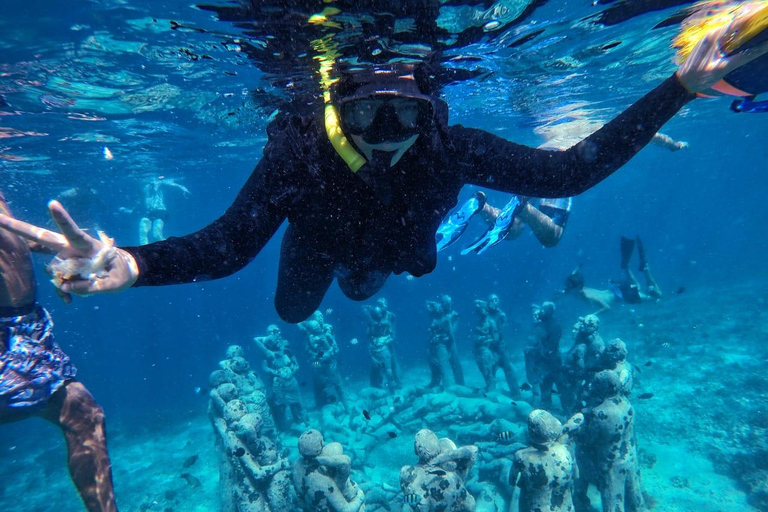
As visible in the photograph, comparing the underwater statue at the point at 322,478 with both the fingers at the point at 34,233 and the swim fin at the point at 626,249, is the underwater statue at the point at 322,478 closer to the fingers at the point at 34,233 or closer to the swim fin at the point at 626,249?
the fingers at the point at 34,233

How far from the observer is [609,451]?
6426 millimetres

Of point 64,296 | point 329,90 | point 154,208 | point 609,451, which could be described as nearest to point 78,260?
point 64,296

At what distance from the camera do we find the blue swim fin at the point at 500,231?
7.42 meters

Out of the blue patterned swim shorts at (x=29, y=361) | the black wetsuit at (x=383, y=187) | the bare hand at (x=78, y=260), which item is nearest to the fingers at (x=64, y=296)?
the bare hand at (x=78, y=260)

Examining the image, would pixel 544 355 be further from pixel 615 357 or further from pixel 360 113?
pixel 360 113

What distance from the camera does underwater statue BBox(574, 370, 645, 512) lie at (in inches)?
253

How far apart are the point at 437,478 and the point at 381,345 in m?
9.88

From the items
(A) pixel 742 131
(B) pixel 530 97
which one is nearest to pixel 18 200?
(B) pixel 530 97

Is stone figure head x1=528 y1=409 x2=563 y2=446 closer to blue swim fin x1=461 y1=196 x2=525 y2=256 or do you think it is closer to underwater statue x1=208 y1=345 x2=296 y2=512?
blue swim fin x1=461 y1=196 x2=525 y2=256

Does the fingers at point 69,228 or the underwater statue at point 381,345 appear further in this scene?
the underwater statue at point 381,345

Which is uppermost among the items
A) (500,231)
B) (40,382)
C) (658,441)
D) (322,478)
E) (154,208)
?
(40,382)

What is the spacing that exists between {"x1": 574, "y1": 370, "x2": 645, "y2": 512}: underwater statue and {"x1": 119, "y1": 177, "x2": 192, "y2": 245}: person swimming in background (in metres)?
24.1

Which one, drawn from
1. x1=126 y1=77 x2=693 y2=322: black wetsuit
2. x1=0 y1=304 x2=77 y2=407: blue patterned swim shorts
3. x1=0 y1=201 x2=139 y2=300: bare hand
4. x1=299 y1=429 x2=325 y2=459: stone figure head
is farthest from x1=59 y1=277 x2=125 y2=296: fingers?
x1=299 y1=429 x2=325 y2=459: stone figure head

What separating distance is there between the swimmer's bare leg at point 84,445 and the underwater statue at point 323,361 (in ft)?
32.1
